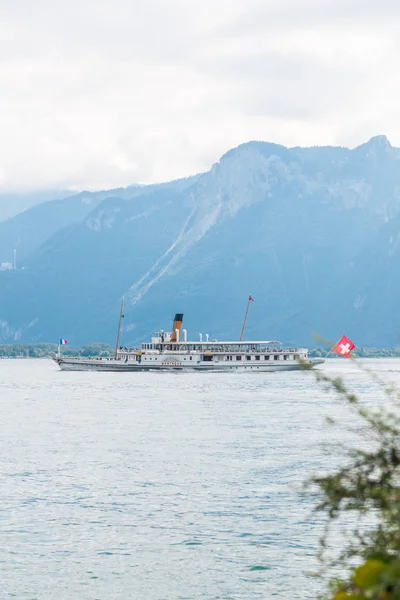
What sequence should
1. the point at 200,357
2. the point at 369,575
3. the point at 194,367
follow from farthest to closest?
the point at 200,357 → the point at 194,367 → the point at 369,575

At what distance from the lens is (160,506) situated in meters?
35.1

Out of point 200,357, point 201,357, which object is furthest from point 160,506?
point 201,357

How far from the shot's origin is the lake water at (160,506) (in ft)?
83.3

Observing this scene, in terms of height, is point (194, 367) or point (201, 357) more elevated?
point (201, 357)

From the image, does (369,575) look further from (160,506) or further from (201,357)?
(201,357)

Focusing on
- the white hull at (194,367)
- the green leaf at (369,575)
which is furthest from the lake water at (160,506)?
the white hull at (194,367)

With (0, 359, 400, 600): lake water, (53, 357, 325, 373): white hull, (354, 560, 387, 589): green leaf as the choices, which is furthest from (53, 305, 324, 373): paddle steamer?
(354, 560, 387, 589): green leaf

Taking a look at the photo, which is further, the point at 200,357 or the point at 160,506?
the point at 200,357

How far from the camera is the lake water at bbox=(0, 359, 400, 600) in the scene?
83.3 ft

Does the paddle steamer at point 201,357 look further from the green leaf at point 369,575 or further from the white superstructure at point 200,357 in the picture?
the green leaf at point 369,575

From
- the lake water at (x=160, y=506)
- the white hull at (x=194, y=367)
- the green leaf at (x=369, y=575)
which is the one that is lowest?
the lake water at (x=160, y=506)

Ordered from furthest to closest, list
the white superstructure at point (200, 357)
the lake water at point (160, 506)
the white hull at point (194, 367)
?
the white hull at point (194, 367)
the white superstructure at point (200, 357)
the lake water at point (160, 506)

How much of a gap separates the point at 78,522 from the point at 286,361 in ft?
428

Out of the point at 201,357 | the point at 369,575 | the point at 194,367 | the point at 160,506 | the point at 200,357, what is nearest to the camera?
the point at 369,575
